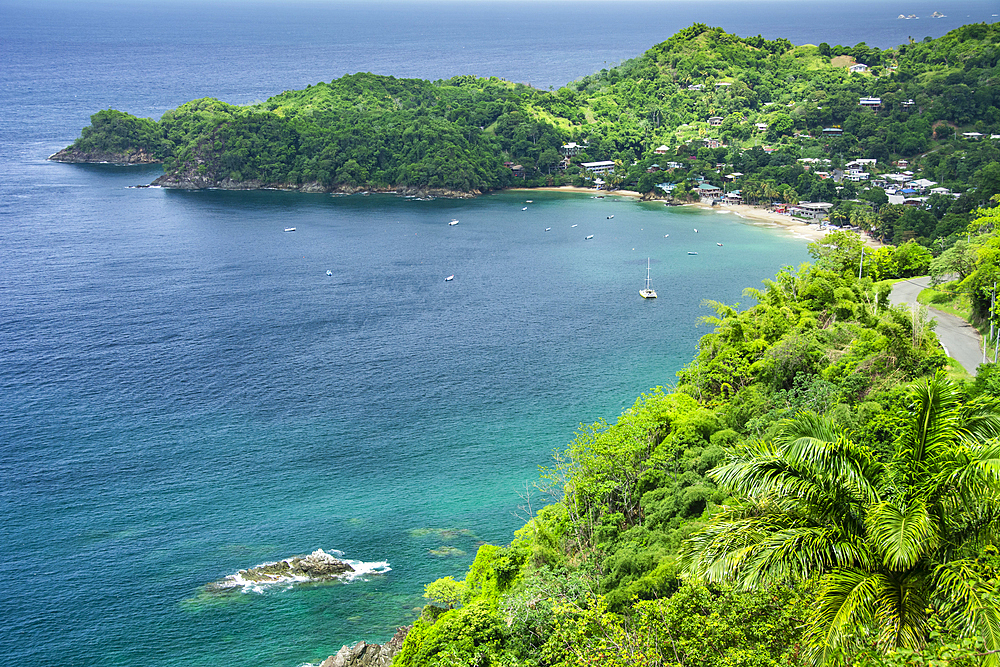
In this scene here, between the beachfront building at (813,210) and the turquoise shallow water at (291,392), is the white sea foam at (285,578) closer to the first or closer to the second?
the turquoise shallow water at (291,392)

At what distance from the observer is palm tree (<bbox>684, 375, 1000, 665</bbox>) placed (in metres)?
9.90

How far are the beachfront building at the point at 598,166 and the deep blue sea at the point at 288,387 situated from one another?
18796 mm

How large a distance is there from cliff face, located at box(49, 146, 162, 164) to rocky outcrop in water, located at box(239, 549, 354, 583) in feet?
347

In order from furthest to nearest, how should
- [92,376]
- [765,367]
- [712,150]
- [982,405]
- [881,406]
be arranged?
[712,150], [92,376], [765,367], [881,406], [982,405]

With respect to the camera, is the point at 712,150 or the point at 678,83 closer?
the point at 712,150

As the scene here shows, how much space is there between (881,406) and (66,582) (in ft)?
101

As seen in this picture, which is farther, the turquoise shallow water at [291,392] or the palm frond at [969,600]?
the turquoise shallow water at [291,392]

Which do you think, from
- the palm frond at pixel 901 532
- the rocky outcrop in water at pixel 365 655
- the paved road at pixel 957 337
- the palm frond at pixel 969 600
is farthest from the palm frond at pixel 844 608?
the paved road at pixel 957 337

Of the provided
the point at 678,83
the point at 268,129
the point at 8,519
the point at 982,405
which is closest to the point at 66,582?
the point at 8,519

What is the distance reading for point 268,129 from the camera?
114 metres

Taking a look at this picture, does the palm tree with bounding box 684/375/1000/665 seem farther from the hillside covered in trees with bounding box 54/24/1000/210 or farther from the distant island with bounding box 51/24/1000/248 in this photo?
the hillside covered in trees with bounding box 54/24/1000/210

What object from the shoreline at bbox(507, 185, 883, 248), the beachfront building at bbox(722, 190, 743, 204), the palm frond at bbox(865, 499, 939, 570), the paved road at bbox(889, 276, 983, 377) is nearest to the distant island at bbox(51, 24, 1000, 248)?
the beachfront building at bbox(722, 190, 743, 204)

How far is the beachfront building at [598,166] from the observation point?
4496 inches

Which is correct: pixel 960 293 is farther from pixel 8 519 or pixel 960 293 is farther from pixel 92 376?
pixel 92 376
